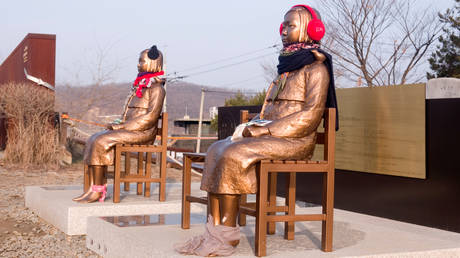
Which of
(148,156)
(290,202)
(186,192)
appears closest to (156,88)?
(148,156)

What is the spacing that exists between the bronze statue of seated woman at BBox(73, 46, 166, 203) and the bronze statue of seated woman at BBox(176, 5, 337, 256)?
2.45m

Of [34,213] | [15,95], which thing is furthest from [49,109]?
[34,213]

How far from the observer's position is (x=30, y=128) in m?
12.0

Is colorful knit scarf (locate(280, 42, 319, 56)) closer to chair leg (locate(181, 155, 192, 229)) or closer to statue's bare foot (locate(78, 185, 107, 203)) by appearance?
chair leg (locate(181, 155, 192, 229))

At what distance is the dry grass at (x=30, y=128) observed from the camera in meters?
11.9

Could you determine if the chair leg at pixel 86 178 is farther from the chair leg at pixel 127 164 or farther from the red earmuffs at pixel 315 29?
the red earmuffs at pixel 315 29

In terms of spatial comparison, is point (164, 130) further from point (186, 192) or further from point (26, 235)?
point (186, 192)

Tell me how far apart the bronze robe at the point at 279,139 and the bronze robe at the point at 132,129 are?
245 centimetres

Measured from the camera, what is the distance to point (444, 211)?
17.4 ft

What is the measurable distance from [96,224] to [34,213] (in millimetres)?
2581

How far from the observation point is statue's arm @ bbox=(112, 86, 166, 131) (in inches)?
247

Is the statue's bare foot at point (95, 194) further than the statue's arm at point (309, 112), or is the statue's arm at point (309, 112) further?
the statue's bare foot at point (95, 194)

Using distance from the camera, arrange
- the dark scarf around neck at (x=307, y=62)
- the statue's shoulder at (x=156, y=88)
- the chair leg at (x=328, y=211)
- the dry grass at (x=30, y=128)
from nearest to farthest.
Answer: the chair leg at (x=328, y=211)
the dark scarf around neck at (x=307, y=62)
the statue's shoulder at (x=156, y=88)
the dry grass at (x=30, y=128)

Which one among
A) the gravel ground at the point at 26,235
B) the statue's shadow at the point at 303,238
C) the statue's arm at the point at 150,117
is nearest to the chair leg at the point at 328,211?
the statue's shadow at the point at 303,238
